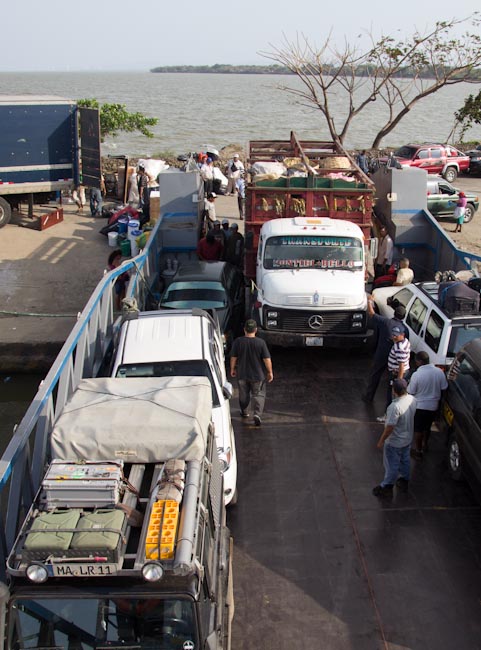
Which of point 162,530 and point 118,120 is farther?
point 118,120

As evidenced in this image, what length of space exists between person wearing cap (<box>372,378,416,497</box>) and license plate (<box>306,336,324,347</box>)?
3219mm

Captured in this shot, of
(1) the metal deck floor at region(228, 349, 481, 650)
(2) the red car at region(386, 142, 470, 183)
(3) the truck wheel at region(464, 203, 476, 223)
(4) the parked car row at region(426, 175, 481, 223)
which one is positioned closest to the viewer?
(1) the metal deck floor at region(228, 349, 481, 650)

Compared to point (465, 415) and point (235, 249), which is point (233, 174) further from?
point (465, 415)

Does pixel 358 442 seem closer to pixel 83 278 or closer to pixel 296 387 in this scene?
pixel 296 387

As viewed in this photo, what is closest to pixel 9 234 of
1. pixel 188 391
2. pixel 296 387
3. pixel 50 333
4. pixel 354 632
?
pixel 50 333

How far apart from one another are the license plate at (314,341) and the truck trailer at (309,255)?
0.6 inches

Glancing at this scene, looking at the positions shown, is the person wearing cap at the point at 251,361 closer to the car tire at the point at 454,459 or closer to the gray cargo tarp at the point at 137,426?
the car tire at the point at 454,459

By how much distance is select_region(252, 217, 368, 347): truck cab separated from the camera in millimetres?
10766

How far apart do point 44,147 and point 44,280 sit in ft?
19.4

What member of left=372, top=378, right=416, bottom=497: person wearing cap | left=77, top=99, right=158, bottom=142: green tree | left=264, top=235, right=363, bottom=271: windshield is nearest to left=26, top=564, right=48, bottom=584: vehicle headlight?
left=372, top=378, right=416, bottom=497: person wearing cap

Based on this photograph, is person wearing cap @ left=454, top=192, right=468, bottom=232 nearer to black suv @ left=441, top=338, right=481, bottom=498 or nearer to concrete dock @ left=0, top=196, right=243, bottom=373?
concrete dock @ left=0, top=196, right=243, bottom=373

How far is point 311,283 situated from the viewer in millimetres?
11000

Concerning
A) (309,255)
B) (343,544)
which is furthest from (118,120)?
(343,544)

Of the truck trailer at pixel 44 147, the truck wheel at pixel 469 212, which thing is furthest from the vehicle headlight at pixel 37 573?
the truck wheel at pixel 469 212
